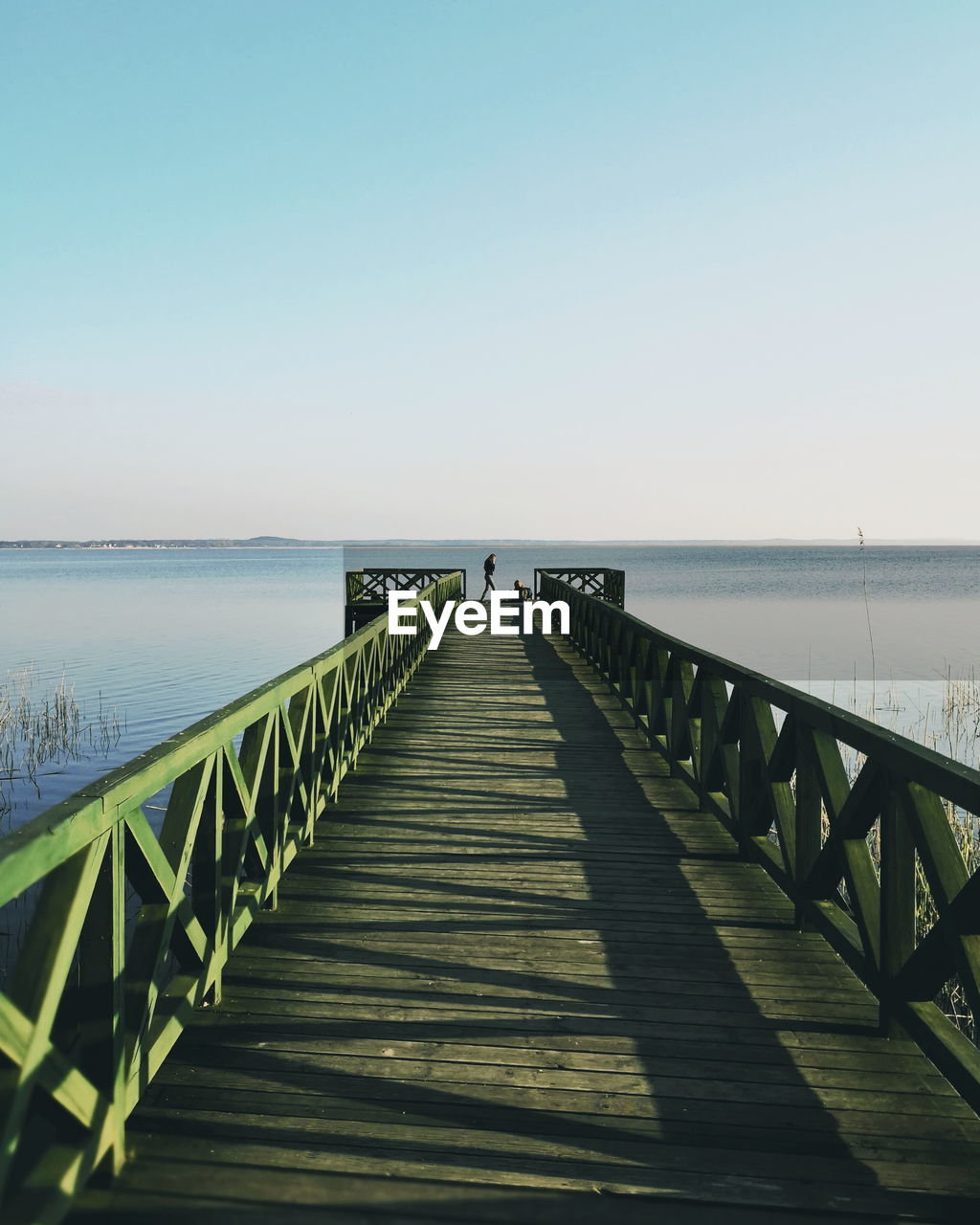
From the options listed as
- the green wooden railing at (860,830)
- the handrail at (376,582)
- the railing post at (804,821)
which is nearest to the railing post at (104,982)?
the green wooden railing at (860,830)

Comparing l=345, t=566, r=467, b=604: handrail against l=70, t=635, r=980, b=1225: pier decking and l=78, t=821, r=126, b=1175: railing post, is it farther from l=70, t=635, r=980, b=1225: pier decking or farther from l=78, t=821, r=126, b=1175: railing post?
l=78, t=821, r=126, b=1175: railing post

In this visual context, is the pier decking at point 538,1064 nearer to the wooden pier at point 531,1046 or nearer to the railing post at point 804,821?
the wooden pier at point 531,1046

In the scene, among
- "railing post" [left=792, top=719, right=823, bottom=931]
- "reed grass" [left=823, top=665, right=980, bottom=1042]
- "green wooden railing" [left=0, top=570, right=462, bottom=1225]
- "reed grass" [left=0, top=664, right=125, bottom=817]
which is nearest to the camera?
"green wooden railing" [left=0, top=570, right=462, bottom=1225]

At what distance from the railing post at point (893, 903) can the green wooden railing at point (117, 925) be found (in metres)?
2.41

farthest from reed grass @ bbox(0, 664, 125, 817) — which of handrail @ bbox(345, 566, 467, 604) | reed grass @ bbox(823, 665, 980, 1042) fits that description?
reed grass @ bbox(823, 665, 980, 1042)

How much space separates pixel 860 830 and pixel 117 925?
8.95 ft

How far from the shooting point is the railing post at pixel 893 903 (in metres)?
3.02

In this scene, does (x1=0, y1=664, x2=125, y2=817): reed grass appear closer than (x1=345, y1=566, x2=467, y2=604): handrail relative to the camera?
Yes

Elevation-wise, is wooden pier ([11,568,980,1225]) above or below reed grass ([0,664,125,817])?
above

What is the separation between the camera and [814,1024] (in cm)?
321

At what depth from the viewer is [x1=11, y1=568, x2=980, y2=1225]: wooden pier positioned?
2305 millimetres

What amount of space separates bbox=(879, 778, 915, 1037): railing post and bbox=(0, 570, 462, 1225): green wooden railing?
2413 mm

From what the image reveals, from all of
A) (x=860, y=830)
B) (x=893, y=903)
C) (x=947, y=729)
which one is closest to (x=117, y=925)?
(x=893, y=903)

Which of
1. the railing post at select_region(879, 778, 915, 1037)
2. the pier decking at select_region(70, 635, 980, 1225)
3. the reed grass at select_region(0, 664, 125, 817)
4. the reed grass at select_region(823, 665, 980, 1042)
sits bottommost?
the reed grass at select_region(0, 664, 125, 817)
